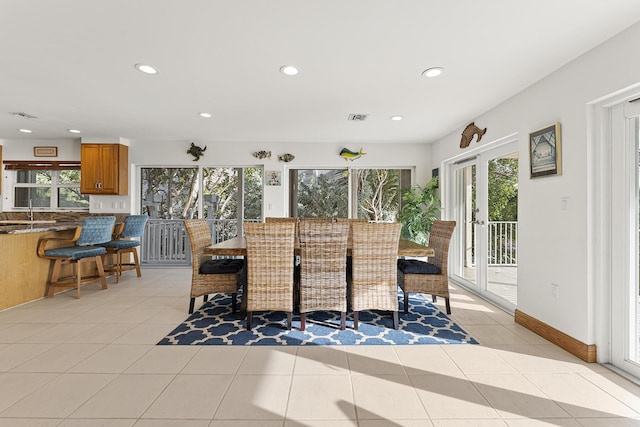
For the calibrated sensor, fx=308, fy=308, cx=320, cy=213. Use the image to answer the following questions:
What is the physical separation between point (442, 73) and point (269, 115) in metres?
2.08

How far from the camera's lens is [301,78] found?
274 cm

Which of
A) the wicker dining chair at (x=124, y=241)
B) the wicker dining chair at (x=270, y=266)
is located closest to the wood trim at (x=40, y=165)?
the wicker dining chair at (x=124, y=241)

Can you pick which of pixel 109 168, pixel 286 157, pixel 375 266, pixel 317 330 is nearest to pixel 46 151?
pixel 109 168

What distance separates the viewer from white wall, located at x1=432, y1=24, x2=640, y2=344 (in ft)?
6.79

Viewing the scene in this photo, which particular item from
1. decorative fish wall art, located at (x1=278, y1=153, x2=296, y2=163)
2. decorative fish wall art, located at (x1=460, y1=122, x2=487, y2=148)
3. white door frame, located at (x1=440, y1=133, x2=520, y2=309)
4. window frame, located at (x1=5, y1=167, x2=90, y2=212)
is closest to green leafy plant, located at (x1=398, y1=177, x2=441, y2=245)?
white door frame, located at (x1=440, y1=133, x2=520, y2=309)

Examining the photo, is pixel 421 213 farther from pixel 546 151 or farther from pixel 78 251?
pixel 78 251

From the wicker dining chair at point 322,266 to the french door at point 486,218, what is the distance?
2.02 metres

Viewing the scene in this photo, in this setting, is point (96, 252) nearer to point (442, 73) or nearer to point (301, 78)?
point (301, 78)

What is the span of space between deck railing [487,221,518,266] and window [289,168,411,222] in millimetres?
1626

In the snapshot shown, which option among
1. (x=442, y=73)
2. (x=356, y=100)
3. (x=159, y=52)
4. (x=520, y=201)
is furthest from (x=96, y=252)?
(x=520, y=201)

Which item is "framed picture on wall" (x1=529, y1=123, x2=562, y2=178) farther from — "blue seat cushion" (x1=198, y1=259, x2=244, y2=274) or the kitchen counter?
the kitchen counter

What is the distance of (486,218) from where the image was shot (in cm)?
377

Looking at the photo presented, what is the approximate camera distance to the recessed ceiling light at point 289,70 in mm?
2521

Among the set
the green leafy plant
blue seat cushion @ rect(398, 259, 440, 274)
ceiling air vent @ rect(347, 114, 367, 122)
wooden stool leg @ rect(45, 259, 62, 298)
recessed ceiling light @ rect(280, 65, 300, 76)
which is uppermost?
ceiling air vent @ rect(347, 114, 367, 122)
